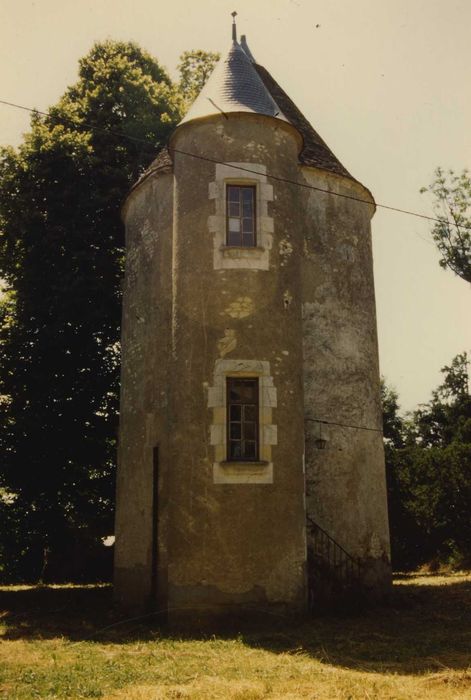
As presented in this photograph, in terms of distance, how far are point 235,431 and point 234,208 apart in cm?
466

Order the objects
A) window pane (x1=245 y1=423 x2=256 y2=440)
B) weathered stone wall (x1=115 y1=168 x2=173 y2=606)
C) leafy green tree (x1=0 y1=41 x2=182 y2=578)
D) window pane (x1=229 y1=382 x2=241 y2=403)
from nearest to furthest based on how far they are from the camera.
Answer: window pane (x1=245 y1=423 x2=256 y2=440) → window pane (x1=229 y1=382 x2=241 y2=403) → weathered stone wall (x1=115 y1=168 x2=173 y2=606) → leafy green tree (x1=0 y1=41 x2=182 y2=578)

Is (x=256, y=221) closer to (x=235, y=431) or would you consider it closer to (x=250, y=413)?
→ (x=250, y=413)

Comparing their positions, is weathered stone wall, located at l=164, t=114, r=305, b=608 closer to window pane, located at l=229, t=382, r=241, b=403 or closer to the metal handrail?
window pane, located at l=229, t=382, r=241, b=403

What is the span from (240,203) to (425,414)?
100 feet

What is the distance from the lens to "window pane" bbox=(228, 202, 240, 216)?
14.7 metres

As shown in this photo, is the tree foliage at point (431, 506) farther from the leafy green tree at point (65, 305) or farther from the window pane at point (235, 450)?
the window pane at point (235, 450)

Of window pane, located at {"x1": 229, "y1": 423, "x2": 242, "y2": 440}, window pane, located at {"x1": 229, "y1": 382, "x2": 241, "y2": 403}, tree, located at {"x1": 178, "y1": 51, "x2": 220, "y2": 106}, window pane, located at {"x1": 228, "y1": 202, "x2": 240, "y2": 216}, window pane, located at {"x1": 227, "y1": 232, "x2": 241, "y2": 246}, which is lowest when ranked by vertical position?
window pane, located at {"x1": 229, "y1": 423, "x2": 242, "y2": 440}

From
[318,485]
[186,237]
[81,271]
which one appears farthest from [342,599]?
[81,271]

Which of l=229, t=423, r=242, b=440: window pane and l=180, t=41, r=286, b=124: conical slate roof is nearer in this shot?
l=229, t=423, r=242, b=440: window pane

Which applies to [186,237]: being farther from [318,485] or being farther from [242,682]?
[242,682]

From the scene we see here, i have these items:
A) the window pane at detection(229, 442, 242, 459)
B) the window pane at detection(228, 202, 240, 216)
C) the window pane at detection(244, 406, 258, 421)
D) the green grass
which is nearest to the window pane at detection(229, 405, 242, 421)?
the window pane at detection(244, 406, 258, 421)

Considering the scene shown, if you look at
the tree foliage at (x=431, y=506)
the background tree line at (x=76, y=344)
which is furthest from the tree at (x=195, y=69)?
the tree foliage at (x=431, y=506)

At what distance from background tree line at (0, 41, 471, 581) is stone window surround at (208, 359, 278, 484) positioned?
7856 millimetres

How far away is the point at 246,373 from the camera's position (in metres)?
13.7
